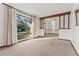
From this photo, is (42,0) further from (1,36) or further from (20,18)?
(20,18)

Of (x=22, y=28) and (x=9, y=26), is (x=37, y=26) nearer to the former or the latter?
(x=22, y=28)

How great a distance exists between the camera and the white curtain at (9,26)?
5.46 m

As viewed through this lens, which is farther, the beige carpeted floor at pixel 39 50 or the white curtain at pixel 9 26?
the white curtain at pixel 9 26

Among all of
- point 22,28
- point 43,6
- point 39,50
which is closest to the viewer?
point 39,50

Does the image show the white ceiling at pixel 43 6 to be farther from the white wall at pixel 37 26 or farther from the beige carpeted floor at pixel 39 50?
the white wall at pixel 37 26

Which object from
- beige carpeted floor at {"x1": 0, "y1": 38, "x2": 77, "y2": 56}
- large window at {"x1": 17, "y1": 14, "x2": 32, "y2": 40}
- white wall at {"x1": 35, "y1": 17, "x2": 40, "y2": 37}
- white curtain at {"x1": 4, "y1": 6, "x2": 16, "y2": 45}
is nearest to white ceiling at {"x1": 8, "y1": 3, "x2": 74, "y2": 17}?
white curtain at {"x1": 4, "y1": 6, "x2": 16, "y2": 45}

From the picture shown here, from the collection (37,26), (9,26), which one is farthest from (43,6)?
(37,26)

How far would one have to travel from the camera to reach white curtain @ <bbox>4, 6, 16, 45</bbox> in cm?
546

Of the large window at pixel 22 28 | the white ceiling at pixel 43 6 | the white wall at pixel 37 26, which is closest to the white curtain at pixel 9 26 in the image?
the white ceiling at pixel 43 6

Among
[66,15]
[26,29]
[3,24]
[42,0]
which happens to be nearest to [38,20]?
[26,29]

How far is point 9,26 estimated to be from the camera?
562 cm

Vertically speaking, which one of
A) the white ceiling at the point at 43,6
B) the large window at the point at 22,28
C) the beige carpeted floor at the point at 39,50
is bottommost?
the beige carpeted floor at the point at 39,50

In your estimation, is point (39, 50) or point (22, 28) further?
point (22, 28)

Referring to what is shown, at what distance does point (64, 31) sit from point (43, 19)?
135 inches
